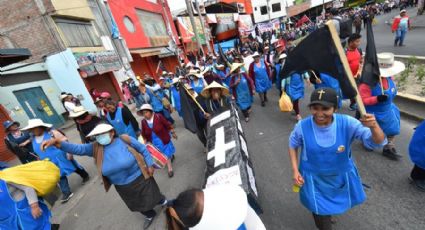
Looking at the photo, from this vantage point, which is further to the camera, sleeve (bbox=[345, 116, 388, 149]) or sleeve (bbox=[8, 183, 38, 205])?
sleeve (bbox=[8, 183, 38, 205])

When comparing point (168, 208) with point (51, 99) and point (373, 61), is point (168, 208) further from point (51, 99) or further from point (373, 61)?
point (51, 99)

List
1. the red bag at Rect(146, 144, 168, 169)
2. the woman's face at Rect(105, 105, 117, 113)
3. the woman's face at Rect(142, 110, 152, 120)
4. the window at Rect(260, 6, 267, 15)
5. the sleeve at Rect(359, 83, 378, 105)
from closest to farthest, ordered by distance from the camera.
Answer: the sleeve at Rect(359, 83, 378, 105) < the red bag at Rect(146, 144, 168, 169) < the woman's face at Rect(142, 110, 152, 120) < the woman's face at Rect(105, 105, 117, 113) < the window at Rect(260, 6, 267, 15)

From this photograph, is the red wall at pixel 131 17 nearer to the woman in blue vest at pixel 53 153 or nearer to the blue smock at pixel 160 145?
the woman in blue vest at pixel 53 153

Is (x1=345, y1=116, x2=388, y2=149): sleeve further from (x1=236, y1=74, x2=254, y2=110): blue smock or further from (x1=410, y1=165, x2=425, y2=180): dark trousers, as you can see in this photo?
(x1=236, y1=74, x2=254, y2=110): blue smock

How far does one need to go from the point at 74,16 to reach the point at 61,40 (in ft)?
6.45

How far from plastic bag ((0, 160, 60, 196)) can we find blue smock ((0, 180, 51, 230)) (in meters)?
0.13

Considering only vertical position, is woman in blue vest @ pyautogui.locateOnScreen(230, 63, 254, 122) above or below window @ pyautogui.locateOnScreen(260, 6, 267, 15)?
below

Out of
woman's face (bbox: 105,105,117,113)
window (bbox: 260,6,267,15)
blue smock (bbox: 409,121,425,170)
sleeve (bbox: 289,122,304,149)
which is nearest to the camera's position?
sleeve (bbox: 289,122,304,149)

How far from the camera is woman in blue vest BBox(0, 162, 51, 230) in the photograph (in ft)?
9.55

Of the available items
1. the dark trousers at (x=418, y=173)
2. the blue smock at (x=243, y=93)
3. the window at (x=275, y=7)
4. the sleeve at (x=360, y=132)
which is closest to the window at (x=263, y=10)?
the window at (x=275, y=7)

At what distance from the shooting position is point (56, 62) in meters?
11.9

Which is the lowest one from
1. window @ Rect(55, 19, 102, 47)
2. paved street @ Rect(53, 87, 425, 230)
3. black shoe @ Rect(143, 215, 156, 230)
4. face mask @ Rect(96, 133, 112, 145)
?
paved street @ Rect(53, 87, 425, 230)

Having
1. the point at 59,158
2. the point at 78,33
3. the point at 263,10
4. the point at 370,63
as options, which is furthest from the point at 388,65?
the point at 263,10

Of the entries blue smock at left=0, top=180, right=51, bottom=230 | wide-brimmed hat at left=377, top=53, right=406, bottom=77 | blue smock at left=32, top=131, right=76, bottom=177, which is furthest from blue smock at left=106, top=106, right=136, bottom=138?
wide-brimmed hat at left=377, top=53, right=406, bottom=77
